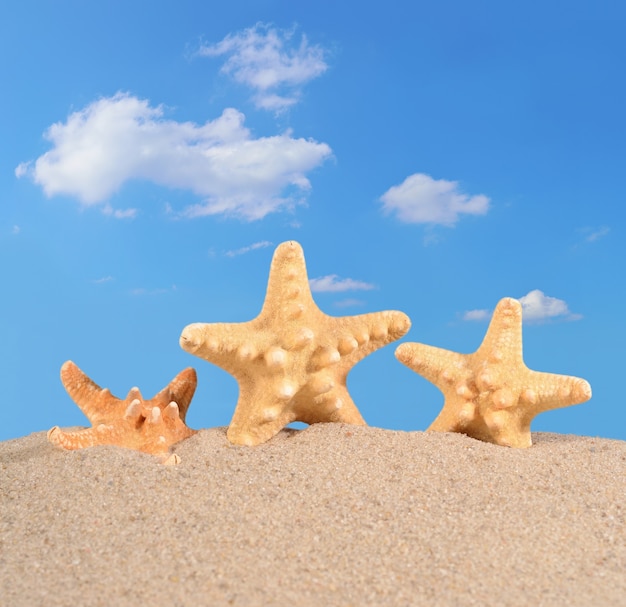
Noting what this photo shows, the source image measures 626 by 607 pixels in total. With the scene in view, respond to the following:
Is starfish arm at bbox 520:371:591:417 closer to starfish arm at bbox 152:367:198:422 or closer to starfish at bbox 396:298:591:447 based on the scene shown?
starfish at bbox 396:298:591:447

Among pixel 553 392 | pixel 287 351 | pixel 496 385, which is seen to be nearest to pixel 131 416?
pixel 287 351

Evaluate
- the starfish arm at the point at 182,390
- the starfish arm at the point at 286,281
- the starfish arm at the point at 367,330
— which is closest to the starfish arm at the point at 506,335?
Answer: the starfish arm at the point at 367,330

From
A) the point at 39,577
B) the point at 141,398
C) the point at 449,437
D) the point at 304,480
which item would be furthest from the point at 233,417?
the point at 39,577

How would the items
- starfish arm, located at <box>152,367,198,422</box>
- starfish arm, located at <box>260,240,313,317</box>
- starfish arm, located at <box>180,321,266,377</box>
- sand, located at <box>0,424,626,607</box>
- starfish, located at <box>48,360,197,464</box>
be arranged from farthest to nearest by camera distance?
starfish arm, located at <box>152,367,198,422</box> → starfish arm, located at <box>260,240,313,317</box> → starfish, located at <box>48,360,197,464</box> → starfish arm, located at <box>180,321,266,377</box> → sand, located at <box>0,424,626,607</box>

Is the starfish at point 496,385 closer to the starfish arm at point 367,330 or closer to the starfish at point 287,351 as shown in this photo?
the starfish arm at point 367,330

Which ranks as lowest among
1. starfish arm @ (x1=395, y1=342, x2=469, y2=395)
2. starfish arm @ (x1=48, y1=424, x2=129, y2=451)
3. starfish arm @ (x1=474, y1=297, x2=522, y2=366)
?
starfish arm @ (x1=48, y1=424, x2=129, y2=451)

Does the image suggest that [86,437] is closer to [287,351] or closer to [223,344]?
[223,344]

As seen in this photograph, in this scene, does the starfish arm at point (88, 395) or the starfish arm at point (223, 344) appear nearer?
the starfish arm at point (223, 344)

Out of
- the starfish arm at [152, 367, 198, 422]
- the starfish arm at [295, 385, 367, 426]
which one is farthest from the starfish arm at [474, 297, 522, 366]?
the starfish arm at [152, 367, 198, 422]
